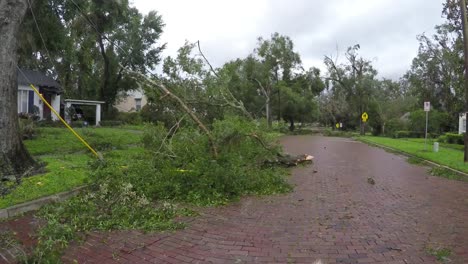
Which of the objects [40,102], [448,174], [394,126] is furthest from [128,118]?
[394,126]

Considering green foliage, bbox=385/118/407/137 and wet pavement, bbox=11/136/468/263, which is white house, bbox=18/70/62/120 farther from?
green foliage, bbox=385/118/407/137

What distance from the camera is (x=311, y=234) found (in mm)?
5805

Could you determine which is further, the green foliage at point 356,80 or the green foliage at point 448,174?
the green foliage at point 356,80

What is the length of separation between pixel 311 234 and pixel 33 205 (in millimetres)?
4512

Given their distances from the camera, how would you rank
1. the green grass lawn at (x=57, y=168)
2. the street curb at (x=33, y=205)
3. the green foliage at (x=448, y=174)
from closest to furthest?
the street curb at (x=33, y=205) → the green grass lawn at (x=57, y=168) → the green foliage at (x=448, y=174)

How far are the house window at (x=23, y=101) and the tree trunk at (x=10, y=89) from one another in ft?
63.9

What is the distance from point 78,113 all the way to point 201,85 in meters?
26.0

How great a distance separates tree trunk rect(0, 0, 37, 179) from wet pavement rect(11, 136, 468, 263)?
14.1 feet

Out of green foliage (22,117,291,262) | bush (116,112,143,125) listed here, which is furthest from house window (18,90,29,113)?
green foliage (22,117,291,262)

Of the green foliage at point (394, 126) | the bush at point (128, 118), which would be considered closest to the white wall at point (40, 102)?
the bush at point (128, 118)

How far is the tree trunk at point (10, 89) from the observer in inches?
342

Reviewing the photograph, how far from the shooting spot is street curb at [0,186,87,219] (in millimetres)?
6363

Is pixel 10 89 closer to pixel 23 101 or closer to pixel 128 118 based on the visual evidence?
pixel 23 101

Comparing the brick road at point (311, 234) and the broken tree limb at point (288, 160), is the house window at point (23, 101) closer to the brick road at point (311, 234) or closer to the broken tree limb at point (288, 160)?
the broken tree limb at point (288, 160)
